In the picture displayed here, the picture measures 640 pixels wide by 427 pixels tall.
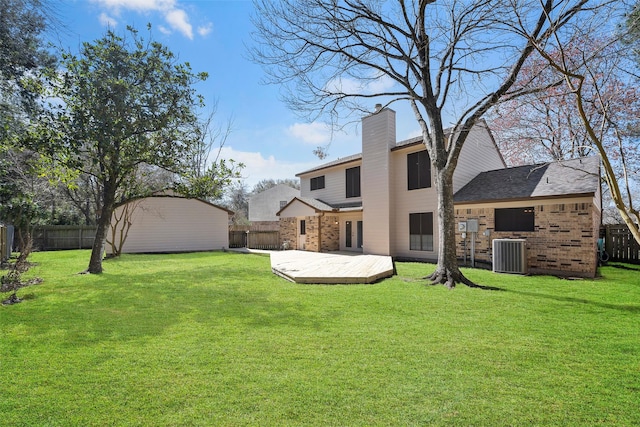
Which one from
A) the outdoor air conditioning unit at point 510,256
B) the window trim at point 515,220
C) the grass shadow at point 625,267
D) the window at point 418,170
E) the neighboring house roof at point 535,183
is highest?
the window at point 418,170

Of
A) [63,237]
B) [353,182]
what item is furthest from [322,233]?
[63,237]

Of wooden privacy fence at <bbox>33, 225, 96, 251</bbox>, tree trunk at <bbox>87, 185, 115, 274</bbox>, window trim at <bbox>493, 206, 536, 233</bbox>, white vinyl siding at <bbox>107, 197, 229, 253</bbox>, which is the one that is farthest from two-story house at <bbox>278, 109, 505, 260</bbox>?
wooden privacy fence at <bbox>33, 225, 96, 251</bbox>

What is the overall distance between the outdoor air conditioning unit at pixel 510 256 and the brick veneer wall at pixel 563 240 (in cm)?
71

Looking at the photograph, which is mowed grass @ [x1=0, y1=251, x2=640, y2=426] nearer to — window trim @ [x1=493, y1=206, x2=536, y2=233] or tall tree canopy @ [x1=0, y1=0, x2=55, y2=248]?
window trim @ [x1=493, y1=206, x2=536, y2=233]

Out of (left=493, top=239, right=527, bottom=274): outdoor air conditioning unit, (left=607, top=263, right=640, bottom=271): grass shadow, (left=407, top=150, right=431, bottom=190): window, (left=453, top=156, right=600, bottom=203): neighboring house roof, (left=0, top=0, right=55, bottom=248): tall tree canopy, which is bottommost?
(left=607, top=263, right=640, bottom=271): grass shadow

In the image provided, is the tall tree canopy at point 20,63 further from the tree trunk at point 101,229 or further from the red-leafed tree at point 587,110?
the red-leafed tree at point 587,110

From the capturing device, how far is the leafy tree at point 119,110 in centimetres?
836

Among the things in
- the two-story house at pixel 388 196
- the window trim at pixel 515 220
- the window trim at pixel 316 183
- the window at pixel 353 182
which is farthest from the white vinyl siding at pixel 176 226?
the window trim at pixel 515 220

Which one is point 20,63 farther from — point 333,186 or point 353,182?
point 333,186

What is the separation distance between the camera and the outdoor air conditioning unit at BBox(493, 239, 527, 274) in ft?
31.3

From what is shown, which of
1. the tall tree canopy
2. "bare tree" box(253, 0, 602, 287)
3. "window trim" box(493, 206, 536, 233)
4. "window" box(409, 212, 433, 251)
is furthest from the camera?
"window" box(409, 212, 433, 251)

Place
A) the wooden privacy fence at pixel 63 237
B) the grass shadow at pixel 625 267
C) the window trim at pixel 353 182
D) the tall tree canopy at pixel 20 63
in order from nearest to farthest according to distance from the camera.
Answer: the tall tree canopy at pixel 20 63, the grass shadow at pixel 625 267, the window trim at pixel 353 182, the wooden privacy fence at pixel 63 237

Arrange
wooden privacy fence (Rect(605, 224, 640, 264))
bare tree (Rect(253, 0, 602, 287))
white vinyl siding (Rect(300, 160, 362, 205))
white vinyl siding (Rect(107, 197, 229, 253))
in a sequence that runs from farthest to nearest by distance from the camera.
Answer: white vinyl siding (Rect(107, 197, 229, 253)) < white vinyl siding (Rect(300, 160, 362, 205)) < wooden privacy fence (Rect(605, 224, 640, 264)) < bare tree (Rect(253, 0, 602, 287))

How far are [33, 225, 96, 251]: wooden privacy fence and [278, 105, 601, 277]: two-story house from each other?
39.4 feet
